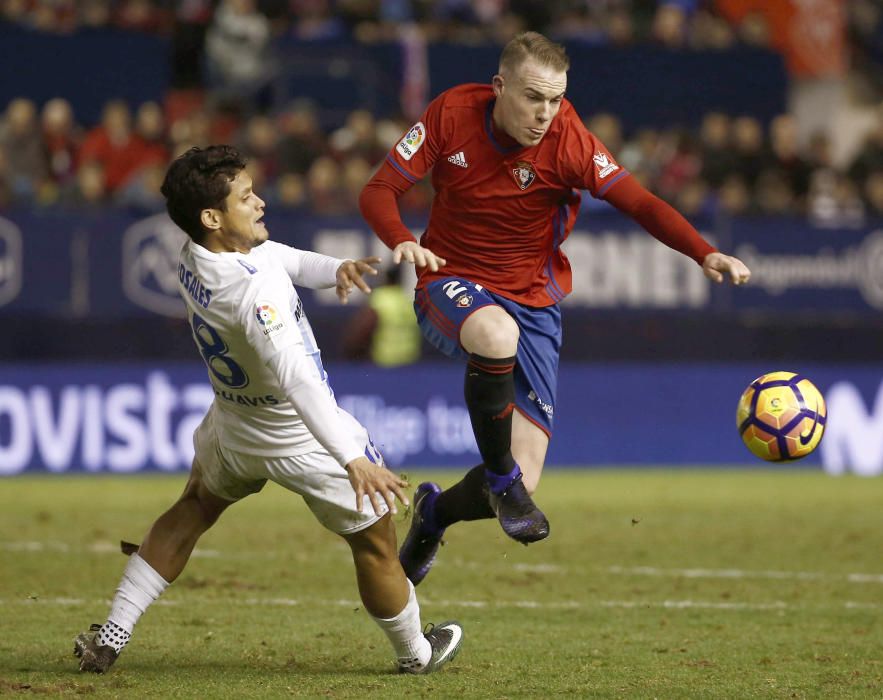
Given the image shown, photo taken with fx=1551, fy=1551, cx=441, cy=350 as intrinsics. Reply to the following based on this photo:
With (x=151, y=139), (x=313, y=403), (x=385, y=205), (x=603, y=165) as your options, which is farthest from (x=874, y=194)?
(x=313, y=403)

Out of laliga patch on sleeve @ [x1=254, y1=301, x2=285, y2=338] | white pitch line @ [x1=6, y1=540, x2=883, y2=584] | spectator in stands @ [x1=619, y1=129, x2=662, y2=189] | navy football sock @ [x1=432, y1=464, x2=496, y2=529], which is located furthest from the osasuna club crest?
spectator in stands @ [x1=619, y1=129, x2=662, y2=189]

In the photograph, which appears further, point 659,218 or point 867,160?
point 867,160

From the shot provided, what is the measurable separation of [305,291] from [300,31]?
5.21 meters

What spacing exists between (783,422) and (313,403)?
2607mm

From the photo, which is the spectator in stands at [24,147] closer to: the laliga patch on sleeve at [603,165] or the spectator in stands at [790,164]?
the spectator in stands at [790,164]

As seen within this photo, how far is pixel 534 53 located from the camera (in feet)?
22.3

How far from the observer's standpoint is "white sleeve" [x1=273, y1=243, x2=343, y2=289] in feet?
20.7

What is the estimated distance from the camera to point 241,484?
20.6 feet

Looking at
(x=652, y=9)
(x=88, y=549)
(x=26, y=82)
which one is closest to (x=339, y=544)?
(x=88, y=549)

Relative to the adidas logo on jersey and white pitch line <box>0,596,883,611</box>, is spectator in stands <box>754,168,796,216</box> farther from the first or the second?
the adidas logo on jersey

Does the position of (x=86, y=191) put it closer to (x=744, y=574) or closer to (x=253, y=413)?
(x=744, y=574)

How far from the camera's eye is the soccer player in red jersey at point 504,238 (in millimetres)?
6855

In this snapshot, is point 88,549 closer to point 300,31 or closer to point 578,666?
point 578,666

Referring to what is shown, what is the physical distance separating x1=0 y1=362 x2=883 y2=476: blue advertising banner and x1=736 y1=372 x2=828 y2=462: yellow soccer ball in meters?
7.13
